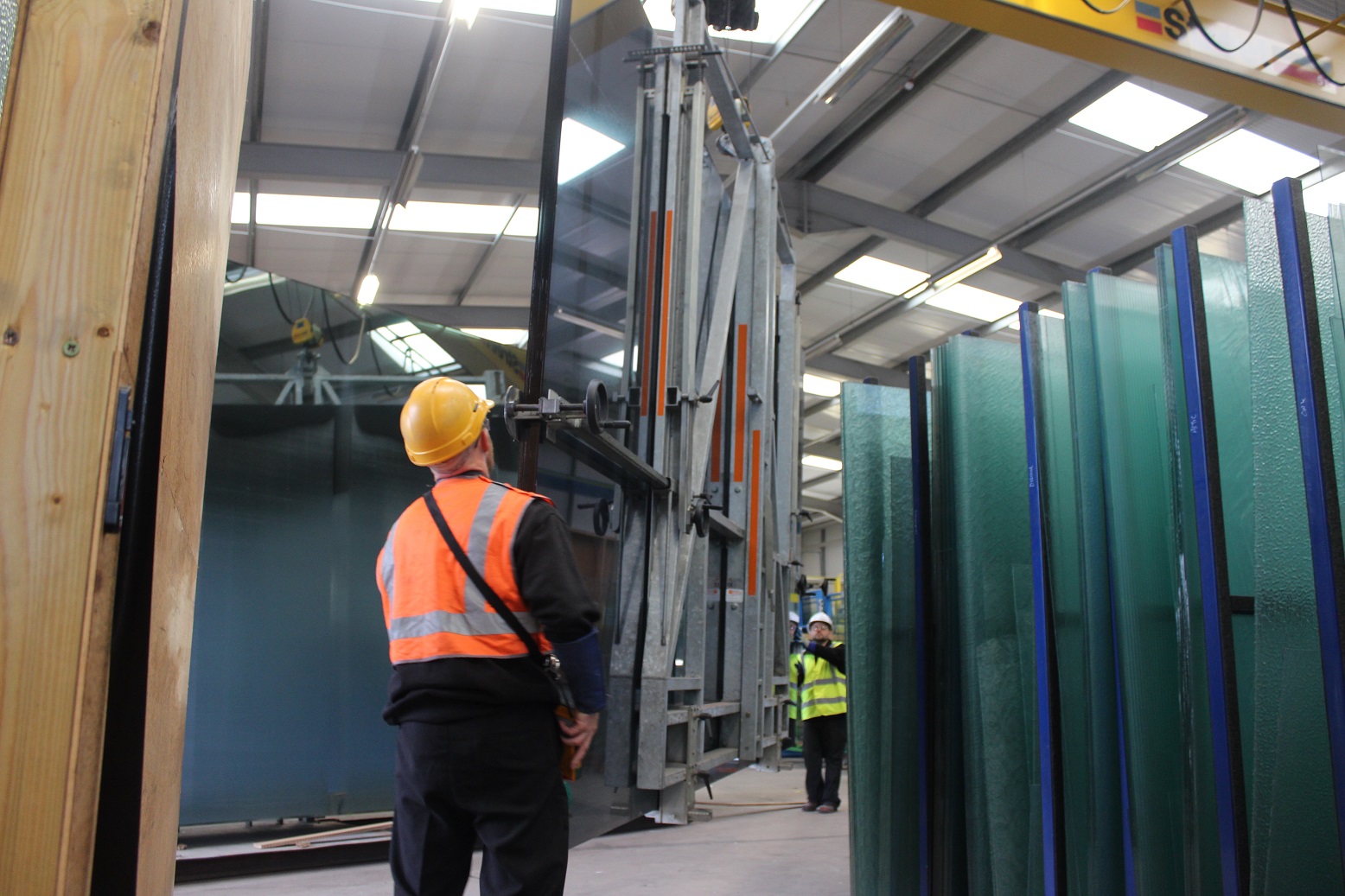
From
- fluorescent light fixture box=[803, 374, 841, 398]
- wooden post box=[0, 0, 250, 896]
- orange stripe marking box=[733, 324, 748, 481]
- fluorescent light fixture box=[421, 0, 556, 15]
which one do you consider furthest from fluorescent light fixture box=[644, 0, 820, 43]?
fluorescent light fixture box=[803, 374, 841, 398]

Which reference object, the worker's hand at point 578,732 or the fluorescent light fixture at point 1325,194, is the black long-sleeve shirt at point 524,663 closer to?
the worker's hand at point 578,732

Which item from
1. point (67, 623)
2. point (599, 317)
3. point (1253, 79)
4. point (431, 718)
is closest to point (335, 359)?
point (599, 317)

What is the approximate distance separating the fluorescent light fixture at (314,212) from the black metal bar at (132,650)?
8.75m

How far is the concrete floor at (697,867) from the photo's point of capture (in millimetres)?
4203

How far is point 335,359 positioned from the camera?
17.8ft

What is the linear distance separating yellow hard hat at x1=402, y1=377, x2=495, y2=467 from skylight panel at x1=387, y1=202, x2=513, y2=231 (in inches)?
295

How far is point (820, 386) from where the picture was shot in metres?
15.8

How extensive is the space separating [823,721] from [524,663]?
5.39 metres

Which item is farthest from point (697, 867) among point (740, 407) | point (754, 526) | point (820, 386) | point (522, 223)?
point (820, 386)

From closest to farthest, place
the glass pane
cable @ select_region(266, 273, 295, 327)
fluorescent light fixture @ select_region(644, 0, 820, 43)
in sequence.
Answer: the glass pane, cable @ select_region(266, 273, 295, 327), fluorescent light fixture @ select_region(644, 0, 820, 43)

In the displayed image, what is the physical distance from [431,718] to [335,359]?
3787 mm

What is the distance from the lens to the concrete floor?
4203 mm

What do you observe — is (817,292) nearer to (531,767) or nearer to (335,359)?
(335,359)

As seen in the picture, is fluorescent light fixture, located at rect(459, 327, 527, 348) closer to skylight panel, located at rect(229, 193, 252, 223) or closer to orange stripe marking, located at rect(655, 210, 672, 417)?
skylight panel, located at rect(229, 193, 252, 223)
